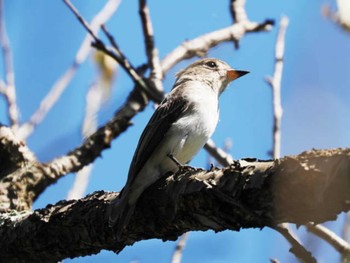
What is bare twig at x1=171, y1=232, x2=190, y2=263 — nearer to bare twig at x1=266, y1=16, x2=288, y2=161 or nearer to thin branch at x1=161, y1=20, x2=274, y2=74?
bare twig at x1=266, y1=16, x2=288, y2=161

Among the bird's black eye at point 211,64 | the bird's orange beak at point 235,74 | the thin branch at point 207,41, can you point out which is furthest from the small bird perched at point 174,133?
the thin branch at point 207,41

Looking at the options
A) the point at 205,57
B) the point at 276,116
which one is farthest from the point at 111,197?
the point at 205,57

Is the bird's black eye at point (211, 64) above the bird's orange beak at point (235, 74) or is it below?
above

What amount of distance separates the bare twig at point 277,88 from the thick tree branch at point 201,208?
1482 mm

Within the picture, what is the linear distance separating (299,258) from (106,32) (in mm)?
3940

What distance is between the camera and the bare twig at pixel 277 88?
4.73 m

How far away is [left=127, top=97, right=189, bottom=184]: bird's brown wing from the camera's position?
436cm

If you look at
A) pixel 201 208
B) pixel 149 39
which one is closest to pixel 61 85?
pixel 149 39

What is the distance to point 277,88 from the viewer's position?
16.6ft

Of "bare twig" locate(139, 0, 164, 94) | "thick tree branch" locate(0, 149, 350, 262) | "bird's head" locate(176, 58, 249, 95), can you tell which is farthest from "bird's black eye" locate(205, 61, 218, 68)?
"thick tree branch" locate(0, 149, 350, 262)

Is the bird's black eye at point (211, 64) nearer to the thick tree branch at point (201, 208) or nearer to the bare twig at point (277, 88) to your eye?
the bare twig at point (277, 88)

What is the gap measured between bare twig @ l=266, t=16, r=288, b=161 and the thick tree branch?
4.86 feet

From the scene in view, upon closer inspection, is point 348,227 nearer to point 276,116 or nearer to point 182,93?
point 276,116

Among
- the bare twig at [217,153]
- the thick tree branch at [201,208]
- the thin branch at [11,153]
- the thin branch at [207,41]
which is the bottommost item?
the thick tree branch at [201,208]
